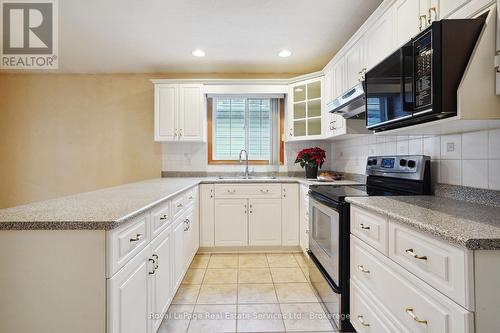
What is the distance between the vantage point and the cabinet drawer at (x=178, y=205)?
200 cm

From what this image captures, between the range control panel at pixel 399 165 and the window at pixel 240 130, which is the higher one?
the window at pixel 240 130

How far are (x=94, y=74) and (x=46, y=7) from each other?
1515mm

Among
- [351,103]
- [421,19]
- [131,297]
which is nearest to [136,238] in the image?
[131,297]

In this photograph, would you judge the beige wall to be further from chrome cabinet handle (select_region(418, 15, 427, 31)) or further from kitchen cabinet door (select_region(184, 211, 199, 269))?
chrome cabinet handle (select_region(418, 15, 427, 31))

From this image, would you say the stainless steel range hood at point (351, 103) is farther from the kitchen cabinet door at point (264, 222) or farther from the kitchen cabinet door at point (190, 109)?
the kitchen cabinet door at point (190, 109)

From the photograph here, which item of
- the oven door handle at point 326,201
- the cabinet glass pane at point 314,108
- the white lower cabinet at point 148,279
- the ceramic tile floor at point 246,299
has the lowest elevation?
the ceramic tile floor at point 246,299

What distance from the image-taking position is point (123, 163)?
12.0 feet

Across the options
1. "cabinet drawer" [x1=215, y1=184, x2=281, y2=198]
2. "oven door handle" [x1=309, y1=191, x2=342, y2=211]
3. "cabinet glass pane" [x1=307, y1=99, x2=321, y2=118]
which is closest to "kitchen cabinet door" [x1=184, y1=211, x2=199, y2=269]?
"cabinet drawer" [x1=215, y1=184, x2=281, y2=198]

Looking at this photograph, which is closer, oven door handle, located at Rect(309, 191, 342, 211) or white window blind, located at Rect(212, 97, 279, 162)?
oven door handle, located at Rect(309, 191, 342, 211)

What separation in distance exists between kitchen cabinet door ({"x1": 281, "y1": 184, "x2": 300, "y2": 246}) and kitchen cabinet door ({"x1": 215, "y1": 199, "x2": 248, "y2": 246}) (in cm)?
47

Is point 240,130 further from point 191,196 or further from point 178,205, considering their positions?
point 178,205

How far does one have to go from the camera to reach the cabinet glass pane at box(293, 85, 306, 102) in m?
3.29

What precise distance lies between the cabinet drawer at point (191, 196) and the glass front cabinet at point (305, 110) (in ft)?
4.77

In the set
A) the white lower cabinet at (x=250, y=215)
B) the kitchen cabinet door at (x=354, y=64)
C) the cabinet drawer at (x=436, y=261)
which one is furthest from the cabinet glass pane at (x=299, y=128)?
the cabinet drawer at (x=436, y=261)
